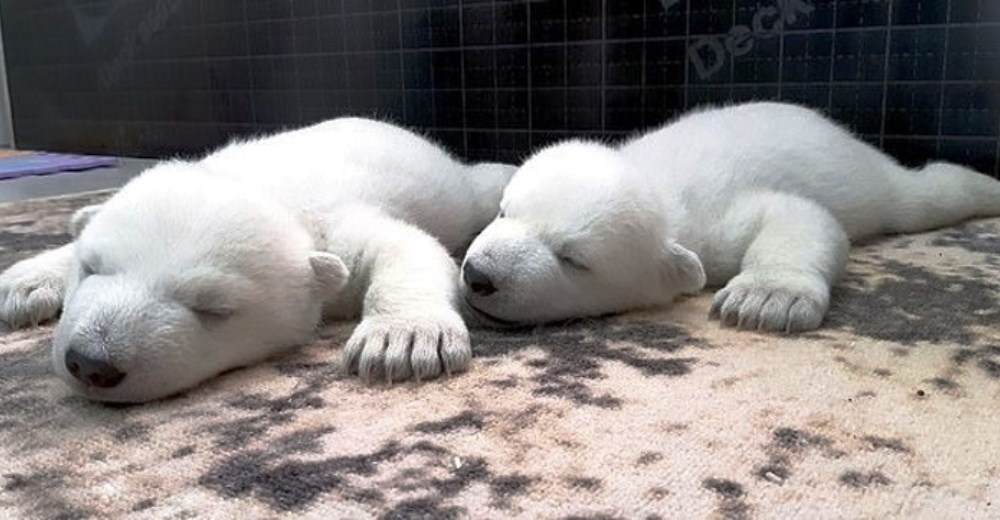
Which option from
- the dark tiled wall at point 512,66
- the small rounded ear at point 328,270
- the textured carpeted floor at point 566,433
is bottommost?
the textured carpeted floor at point 566,433

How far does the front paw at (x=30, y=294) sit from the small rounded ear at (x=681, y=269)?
3.92ft

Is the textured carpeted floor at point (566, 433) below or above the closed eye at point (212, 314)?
below

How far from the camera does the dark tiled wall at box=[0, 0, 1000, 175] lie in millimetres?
2990

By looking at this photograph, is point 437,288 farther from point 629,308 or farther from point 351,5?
point 351,5

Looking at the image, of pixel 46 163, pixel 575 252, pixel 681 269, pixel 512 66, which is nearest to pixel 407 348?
pixel 575 252

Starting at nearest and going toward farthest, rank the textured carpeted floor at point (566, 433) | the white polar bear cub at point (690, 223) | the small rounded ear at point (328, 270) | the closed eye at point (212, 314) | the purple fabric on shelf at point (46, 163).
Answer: the textured carpeted floor at point (566, 433), the closed eye at point (212, 314), the small rounded ear at point (328, 270), the white polar bear cub at point (690, 223), the purple fabric on shelf at point (46, 163)

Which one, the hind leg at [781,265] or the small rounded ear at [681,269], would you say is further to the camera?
the small rounded ear at [681,269]

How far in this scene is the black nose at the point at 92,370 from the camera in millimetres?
1323

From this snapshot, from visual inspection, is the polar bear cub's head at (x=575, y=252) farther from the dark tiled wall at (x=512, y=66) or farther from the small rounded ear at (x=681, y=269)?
the dark tiled wall at (x=512, y=66)

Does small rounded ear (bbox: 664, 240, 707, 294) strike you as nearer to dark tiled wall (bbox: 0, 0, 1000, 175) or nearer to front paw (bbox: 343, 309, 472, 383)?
front paw (bbox: 343, 309, 472, 383)

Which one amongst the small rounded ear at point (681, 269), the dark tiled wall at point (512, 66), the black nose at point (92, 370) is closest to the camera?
the black nose at point (92, 370)

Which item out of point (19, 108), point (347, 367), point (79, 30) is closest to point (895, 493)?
point (347, 367)

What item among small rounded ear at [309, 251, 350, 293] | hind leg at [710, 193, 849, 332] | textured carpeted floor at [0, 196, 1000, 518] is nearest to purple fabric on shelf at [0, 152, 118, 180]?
textured carpeted floor at [0, 196, 1000, 518]

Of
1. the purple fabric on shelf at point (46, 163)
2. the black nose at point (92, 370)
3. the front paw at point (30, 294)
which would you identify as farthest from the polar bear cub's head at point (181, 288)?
the purple fabric on shelf at point (46, 163)
